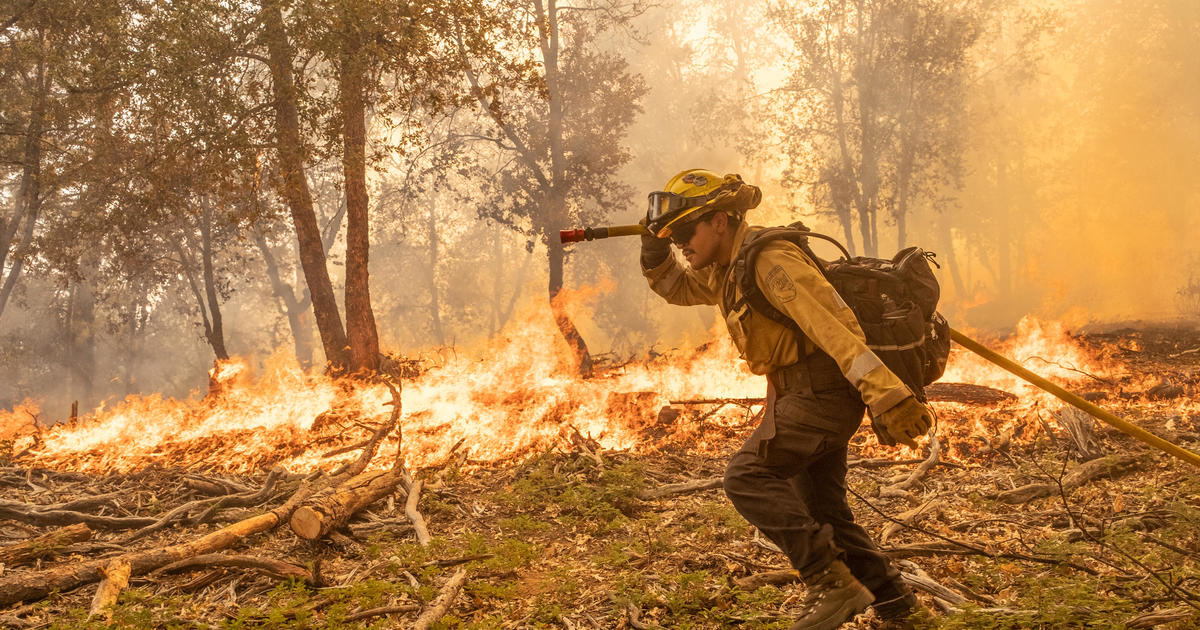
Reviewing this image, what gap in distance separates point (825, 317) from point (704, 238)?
3.16 feet

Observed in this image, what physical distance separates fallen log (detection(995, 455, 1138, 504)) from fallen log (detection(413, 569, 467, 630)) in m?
4.61

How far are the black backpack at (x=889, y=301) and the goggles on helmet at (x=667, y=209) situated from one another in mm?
389

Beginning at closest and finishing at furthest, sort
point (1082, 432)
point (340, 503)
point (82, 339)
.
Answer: point (340, 503)
point (1082, 432)
point (82, 339)

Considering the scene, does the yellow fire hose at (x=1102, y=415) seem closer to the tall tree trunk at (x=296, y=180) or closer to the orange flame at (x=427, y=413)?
the orange flame at (x=427, y=413)

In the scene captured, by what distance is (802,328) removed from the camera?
3404 mm

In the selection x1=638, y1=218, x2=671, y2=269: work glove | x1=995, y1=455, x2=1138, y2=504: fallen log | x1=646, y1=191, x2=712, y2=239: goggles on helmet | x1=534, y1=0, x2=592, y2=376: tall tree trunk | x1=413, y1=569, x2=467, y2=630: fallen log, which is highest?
x1=534, y1=0, x2=592, y2=376: tall tree trunk

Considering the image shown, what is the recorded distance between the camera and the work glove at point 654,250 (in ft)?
14.8

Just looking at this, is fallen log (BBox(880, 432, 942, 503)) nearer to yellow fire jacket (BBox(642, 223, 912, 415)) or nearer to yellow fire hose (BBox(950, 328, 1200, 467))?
yellow fire hose (BBox(950, 328, 1200, 467))

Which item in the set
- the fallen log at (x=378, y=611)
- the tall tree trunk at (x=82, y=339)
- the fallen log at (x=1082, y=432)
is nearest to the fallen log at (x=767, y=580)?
the fallen log at (x=378, y=611)

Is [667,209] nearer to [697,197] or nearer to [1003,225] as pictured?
[697,197]

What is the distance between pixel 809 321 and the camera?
11.0 ft

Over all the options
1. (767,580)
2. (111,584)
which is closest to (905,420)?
(767,580)

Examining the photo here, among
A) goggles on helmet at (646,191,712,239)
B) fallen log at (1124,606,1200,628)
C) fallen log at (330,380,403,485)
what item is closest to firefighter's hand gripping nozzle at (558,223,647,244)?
goggles on helmet at (646,191,712,239)

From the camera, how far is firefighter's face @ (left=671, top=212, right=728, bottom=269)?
4.04m
